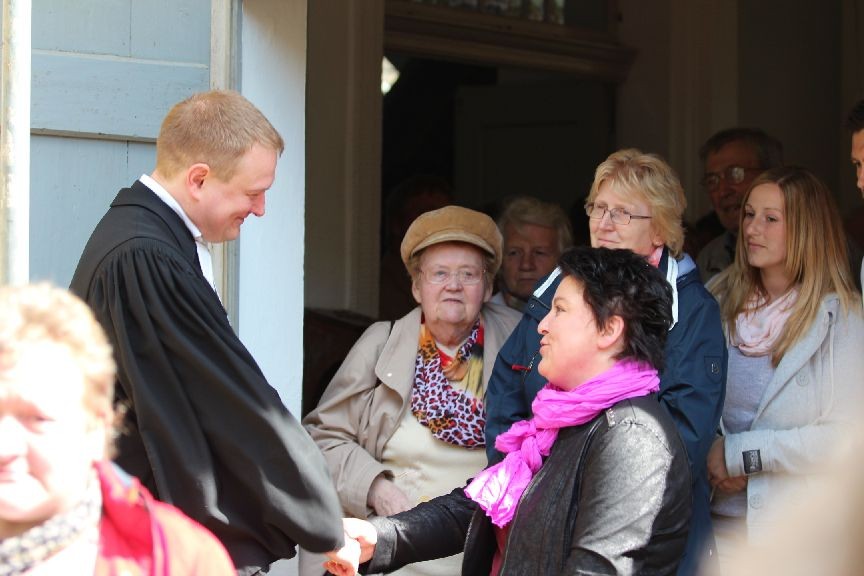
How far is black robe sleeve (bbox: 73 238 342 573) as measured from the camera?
8.59ft

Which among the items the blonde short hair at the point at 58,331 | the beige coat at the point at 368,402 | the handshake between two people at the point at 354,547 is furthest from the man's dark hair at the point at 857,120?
the blonde short hair at the point at 58,331

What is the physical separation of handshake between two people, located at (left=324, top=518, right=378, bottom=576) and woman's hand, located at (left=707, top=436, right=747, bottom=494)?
1.07 m

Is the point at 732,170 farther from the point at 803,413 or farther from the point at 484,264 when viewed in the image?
the point at 803,413

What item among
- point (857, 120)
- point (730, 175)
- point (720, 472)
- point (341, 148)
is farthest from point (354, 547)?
point (341, 148)

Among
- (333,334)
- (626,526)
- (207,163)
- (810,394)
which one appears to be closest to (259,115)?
(207,163)

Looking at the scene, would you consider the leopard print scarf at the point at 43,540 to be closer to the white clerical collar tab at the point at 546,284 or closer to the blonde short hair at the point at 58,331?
the blonde short hair at the point at 58,331

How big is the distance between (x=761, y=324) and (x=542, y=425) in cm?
112

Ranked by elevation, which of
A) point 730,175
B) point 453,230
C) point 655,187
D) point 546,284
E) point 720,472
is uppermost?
point 730,175

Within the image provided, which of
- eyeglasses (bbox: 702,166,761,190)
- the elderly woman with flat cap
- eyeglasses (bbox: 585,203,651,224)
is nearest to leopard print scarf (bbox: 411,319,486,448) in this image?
the elderly woman with flat cap

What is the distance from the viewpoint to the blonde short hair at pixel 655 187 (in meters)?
3.58

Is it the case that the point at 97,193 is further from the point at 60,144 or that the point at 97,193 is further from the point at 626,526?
the point at 626,526

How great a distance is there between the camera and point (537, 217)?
4.67 m

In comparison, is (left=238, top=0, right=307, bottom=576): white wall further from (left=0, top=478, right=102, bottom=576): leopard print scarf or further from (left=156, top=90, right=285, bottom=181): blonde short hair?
(left=0, top=478, right=102, bottom=576): leopard print scarf

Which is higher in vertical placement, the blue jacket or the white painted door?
the white painted door
